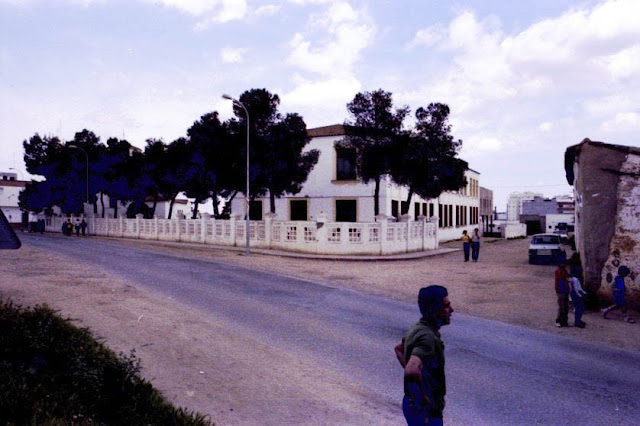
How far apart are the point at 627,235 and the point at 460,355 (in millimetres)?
6802

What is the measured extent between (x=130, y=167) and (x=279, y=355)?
146 ft

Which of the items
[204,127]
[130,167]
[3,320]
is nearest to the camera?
[3,320]

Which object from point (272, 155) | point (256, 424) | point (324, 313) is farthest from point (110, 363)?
point (272, 155)

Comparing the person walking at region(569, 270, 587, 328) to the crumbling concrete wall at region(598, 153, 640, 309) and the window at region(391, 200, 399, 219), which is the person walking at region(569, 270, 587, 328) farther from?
the window at region(391, 200, 399, 219)

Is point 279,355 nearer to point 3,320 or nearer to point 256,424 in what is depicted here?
point 256,424

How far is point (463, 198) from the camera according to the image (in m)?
54.9

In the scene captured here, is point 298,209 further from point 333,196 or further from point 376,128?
point 376,128

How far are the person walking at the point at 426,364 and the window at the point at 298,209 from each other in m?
35.2

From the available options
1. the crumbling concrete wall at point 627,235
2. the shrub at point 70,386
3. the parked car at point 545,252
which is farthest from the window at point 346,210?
the shrub at point 70,386

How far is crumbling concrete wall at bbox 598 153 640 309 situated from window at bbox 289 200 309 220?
28153mm

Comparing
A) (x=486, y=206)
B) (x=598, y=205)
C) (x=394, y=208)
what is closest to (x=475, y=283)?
(x=598, y=205)

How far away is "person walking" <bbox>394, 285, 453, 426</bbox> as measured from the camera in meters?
3.19

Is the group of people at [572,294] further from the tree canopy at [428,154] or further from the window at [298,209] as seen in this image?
the window at [298,209]

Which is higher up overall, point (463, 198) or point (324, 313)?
point (463, 198)
